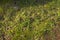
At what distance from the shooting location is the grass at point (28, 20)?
379 centimetres

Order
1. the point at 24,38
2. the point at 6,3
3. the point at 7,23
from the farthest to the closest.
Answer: the point at 6,3 < the point at 7,23 < the point at 24,38

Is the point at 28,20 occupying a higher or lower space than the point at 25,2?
lower

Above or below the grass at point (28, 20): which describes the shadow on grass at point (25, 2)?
above

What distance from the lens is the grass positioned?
3785 mm

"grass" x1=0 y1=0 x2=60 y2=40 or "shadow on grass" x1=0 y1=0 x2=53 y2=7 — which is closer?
"grass" x1=0 y1=0 x2=60 y2=40

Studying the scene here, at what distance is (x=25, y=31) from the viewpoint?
12.5 feet

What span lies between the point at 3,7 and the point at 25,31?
0.79 m

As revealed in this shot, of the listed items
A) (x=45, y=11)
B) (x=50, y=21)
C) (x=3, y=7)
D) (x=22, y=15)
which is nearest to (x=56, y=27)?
(x=50, y=21)

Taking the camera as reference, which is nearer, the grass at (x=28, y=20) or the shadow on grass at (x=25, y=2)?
the grass at (x=28, y=20)

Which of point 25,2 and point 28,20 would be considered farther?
point 25,2

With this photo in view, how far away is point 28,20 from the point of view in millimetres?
3982

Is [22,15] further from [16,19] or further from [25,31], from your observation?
[25,31]

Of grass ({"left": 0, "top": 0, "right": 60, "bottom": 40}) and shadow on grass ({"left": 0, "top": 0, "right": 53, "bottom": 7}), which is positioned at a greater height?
shadow on grass ({"left": 0, "top": 0, "right": 53, "bottom": 7})

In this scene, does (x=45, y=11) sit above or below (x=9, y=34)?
above
